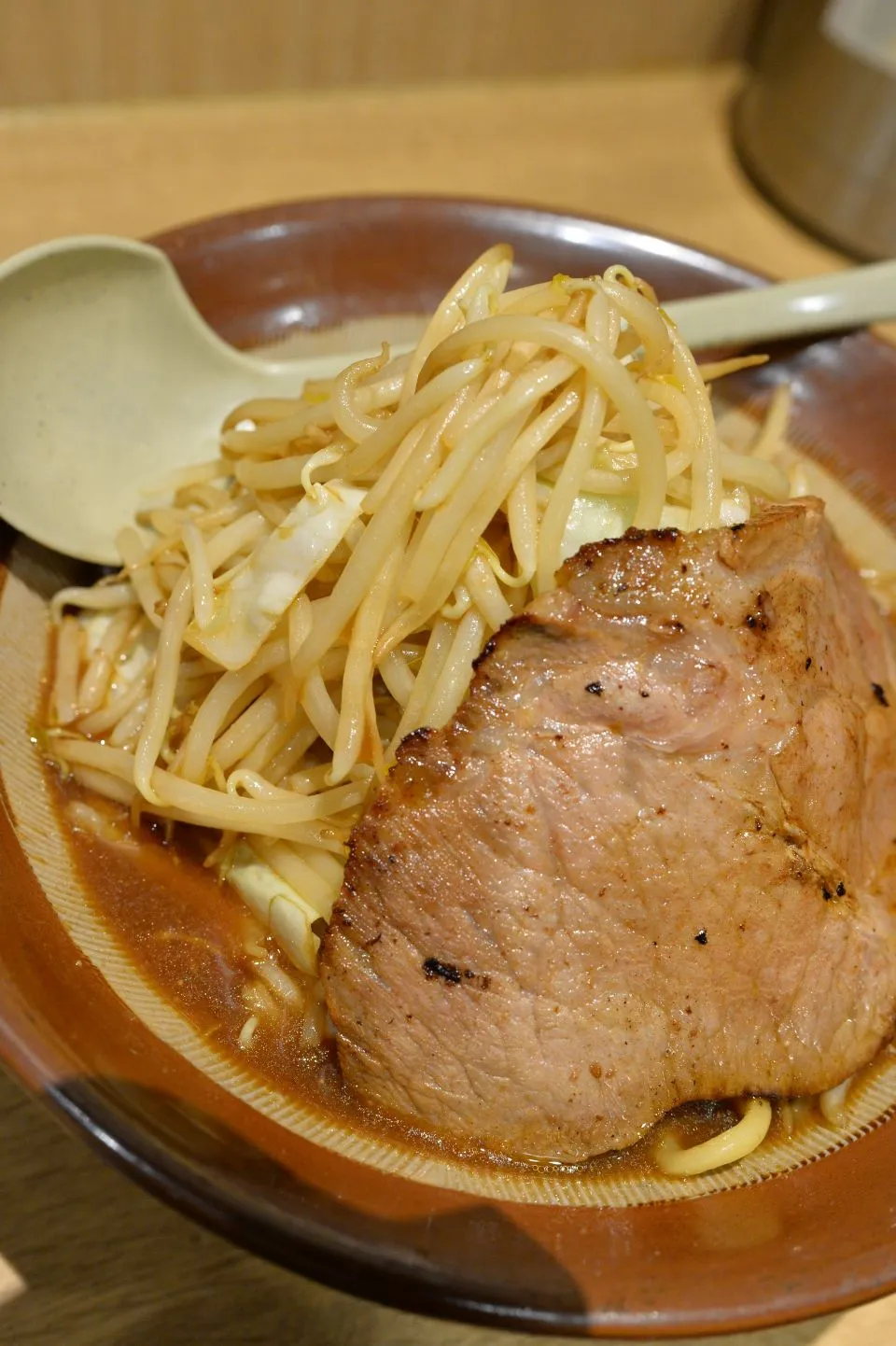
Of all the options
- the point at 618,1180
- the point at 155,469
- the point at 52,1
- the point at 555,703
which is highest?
the point at 52,1

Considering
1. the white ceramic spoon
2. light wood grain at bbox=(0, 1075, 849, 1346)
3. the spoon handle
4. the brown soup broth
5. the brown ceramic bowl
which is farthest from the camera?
the spoon handle

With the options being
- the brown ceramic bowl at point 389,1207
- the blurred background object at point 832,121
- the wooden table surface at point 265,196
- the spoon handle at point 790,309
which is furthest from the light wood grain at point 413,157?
the brown ceramic bowl at point 389,1207

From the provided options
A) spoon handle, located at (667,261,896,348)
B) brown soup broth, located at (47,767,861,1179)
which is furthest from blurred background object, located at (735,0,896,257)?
brown soup broth, located at (47,767,861,1179)

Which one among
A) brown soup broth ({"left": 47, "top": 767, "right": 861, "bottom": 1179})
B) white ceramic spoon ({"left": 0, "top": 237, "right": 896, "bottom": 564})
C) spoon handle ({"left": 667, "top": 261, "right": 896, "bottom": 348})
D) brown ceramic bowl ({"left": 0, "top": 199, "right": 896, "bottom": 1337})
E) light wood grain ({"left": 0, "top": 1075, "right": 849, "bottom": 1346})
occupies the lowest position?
light wood grain ({"left": 0, "top": 1075, "right": 849, "bottom": 1346})

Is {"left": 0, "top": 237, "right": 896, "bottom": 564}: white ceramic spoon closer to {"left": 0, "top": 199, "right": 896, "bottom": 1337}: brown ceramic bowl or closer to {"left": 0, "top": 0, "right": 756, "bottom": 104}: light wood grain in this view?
{"left": 0, "top": 199, "right": 896, "bottom": 1337}: brown ceramic bowl

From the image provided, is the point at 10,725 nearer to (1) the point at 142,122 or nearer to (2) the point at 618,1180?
(2) the point at 618,1180

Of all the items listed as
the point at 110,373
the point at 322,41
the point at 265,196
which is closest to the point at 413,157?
the point at 322,41

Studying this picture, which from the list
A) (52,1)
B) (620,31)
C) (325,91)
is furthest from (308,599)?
(620,31)

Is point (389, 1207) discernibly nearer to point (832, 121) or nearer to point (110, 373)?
point (110, 373)
